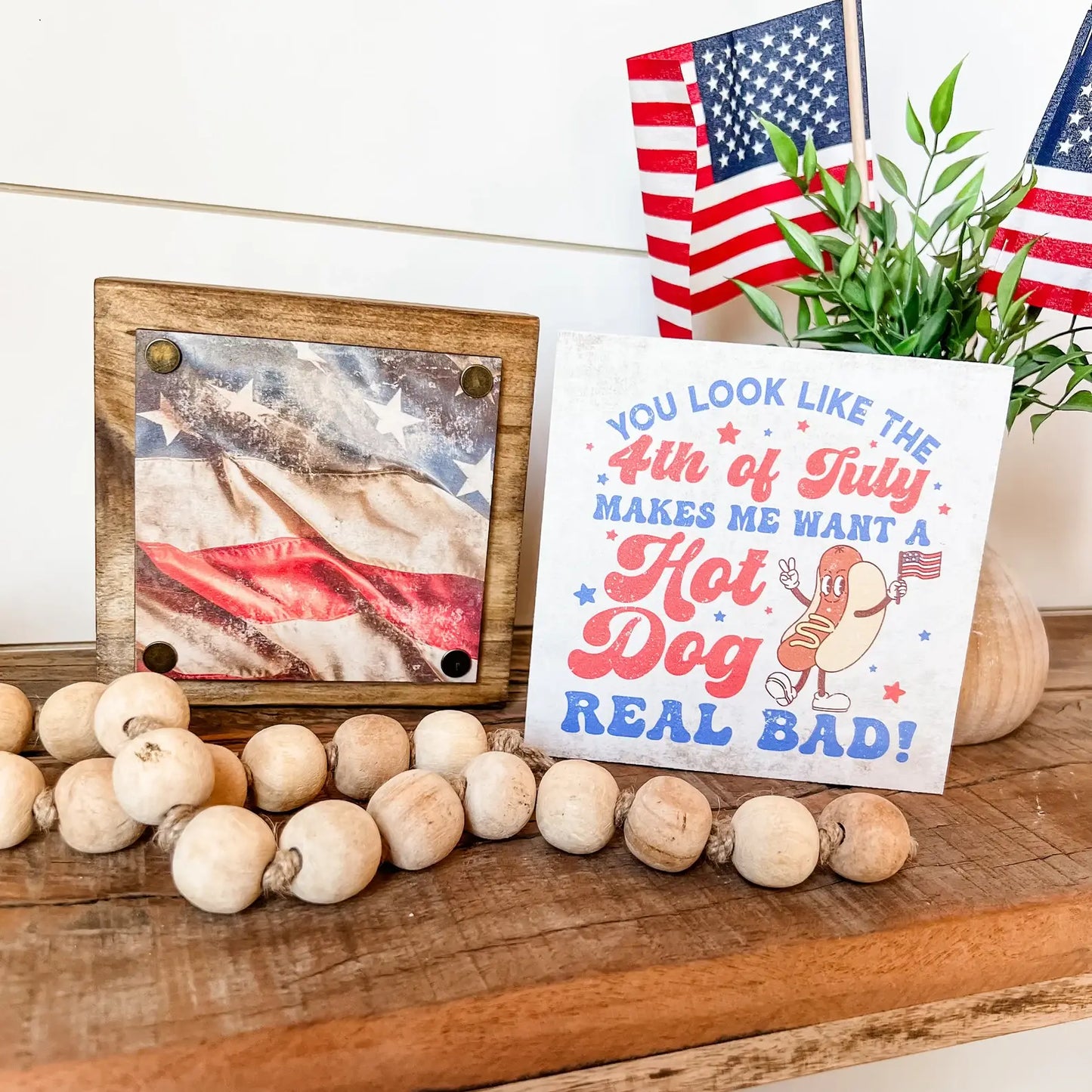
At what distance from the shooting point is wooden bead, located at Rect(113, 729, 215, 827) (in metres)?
0.52

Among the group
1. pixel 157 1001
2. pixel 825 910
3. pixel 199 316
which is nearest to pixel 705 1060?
pixel 825 910

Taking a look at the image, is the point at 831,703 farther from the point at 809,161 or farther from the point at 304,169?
the point at 304,169

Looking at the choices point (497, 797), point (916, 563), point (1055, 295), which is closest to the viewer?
point (497, 797)

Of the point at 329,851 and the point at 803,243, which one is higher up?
the point at 803,243

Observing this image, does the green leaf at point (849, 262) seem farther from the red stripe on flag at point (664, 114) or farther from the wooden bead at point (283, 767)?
the wooden bead at point (283, 767)

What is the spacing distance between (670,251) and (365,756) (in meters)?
0.50

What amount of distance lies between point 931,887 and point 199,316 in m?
0.63

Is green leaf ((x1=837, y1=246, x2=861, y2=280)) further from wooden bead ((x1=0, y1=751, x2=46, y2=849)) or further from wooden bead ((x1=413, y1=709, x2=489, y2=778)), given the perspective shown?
wooden bead ((x1=0, y1=751, x2=46, y2=849))

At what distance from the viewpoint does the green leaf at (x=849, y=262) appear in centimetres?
73

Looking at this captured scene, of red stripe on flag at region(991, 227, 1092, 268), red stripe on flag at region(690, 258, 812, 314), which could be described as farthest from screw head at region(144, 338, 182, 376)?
red stripe on flag at region(991, 227, 1092, 268)

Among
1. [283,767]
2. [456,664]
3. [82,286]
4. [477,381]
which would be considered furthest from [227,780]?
[82,286]

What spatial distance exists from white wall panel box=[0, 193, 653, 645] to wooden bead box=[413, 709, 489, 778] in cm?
40

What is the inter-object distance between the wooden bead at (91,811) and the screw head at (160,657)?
0.17 m

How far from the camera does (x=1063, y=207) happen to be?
782 millimetres
